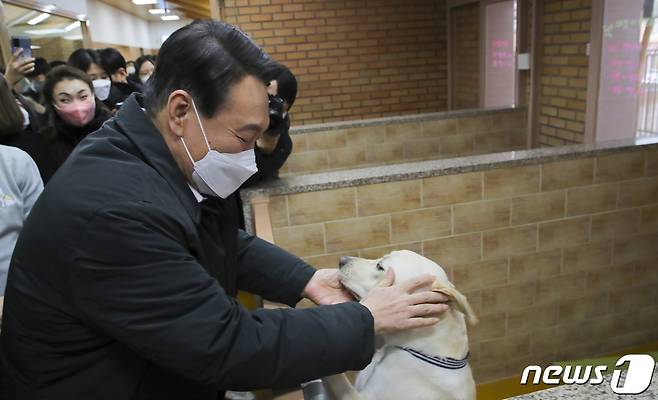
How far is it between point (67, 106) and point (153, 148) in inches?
95.9

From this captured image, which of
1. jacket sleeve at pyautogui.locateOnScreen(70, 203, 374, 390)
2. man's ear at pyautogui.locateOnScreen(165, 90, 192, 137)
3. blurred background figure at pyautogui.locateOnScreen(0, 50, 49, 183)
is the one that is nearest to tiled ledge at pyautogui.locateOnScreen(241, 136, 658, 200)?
blurred background figure at pyautogui.locateOnScreen(0, 50, 49, 183)

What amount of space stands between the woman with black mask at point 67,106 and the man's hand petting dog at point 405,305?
8.43ft

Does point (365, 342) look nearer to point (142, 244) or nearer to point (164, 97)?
point (142, 244)

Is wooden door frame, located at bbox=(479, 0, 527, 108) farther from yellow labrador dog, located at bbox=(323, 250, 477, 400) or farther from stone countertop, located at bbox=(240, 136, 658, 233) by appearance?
yellow labrador dog, located at bbox=(323, 250, 477, 400)

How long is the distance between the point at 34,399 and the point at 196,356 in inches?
18.1

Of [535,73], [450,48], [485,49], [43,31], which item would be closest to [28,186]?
[535,73]

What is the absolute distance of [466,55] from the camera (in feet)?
23.7

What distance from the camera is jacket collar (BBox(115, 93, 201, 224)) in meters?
1.11

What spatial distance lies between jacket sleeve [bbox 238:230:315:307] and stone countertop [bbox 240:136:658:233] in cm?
131

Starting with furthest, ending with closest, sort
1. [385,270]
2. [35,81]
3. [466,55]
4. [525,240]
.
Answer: [466,55] < [35,81] < [525,240] < [385,270]

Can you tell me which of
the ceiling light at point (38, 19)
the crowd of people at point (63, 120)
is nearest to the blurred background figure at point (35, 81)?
the crowd of people at point (63, 120)

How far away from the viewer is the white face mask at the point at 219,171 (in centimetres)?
123

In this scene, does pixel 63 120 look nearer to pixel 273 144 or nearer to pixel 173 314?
pixel 273 144

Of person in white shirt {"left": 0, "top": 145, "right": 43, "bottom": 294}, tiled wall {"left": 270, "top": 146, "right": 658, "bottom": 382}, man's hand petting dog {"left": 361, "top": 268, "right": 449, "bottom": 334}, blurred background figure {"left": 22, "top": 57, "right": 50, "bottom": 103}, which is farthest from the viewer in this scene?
blurred background figure {"left": 22, "top": 57, "right": 50, "bottom": 103}
